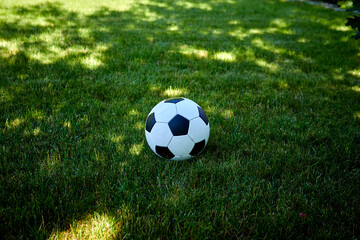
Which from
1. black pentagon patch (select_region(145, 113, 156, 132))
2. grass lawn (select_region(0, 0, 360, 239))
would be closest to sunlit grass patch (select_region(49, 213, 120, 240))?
grass lawn (select_region(0, 0, 360, 239))

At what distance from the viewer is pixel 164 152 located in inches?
89.6

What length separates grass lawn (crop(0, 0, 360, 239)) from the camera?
1.77 meters

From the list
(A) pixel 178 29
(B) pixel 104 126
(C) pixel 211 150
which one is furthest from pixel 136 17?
(C) pixel 211 150

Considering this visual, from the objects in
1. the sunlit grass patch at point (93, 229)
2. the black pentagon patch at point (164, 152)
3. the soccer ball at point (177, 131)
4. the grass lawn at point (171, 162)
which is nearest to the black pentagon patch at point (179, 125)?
the soccer ball at point (177, 131)

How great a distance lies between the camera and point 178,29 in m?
6.54

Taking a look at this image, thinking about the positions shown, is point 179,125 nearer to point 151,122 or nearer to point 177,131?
point 177,131

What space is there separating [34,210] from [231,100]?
262 centimetres

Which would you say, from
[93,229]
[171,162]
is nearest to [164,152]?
[171,162]

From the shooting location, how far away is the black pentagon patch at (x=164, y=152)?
7.41 feet

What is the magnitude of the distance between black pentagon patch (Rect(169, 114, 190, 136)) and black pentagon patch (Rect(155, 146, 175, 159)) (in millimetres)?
171

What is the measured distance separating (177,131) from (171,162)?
1.03ft

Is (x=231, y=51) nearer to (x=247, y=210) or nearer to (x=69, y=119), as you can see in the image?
(x=69, y=119)

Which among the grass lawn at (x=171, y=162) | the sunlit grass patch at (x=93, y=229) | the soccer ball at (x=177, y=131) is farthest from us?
the soccer ball at (x=177, y=131)

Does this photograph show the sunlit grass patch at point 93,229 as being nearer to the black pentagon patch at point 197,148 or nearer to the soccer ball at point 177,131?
the soccer ball at point 177,131
